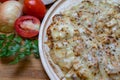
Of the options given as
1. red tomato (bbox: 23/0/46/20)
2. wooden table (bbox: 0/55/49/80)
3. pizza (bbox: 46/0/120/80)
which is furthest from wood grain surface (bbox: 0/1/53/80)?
red tomato (bbox: 23/0/46/20)

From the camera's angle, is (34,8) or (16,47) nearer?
(16,47)

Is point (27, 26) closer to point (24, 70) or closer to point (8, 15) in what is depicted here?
point (8, 15)

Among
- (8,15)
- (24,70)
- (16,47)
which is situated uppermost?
(8,15)

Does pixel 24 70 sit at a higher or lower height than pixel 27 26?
lower

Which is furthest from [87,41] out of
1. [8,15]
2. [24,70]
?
[8,15]

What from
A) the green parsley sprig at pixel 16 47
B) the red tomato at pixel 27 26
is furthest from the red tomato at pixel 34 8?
the green parsley sprig at pixel 16 47

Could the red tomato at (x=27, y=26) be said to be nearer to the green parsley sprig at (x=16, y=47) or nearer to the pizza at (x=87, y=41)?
the green parsley sprig at (x=16, y=47)

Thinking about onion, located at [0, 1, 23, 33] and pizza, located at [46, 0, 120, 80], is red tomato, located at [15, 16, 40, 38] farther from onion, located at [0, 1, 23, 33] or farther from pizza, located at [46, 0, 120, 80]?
pizza, located at [46, 0, 120, 80]
